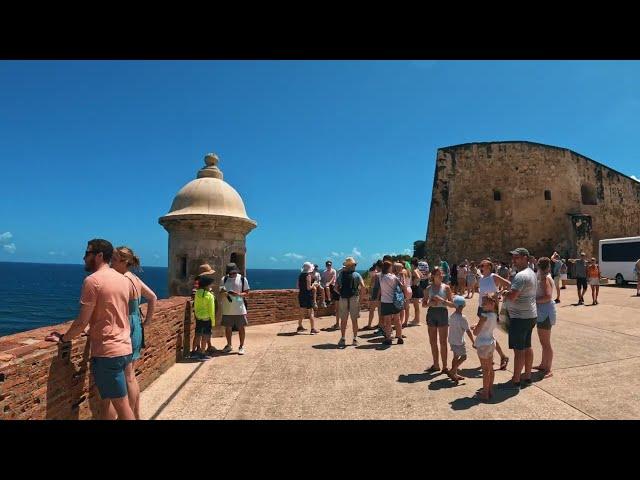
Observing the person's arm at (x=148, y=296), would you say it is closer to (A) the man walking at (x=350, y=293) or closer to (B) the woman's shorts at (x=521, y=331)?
(A) the man walking at (x=350, y=293)

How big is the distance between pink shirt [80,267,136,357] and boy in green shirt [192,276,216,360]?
345 centimetres

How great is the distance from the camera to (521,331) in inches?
191

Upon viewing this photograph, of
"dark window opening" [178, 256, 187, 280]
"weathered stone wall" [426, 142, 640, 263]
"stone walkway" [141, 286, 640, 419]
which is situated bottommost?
"stone walkway" [141, 286, 640, 419]

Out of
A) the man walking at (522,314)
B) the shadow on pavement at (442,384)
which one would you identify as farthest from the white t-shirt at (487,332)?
the shadow on pavement at (442,384)

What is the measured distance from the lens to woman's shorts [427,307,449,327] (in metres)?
5.44

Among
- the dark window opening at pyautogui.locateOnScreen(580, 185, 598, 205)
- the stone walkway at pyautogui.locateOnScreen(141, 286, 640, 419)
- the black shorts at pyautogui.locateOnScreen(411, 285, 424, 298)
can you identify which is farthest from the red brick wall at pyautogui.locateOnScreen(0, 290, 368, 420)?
the dark window opening at pyautogui.locateOnScreen(580, 185, 598, 205)

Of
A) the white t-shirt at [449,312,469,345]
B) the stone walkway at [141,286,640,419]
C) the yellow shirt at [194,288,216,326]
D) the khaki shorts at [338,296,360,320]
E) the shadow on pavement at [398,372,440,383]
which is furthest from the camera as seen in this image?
the khaki shorts at [338,296,360,320]

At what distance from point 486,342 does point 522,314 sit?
71cm

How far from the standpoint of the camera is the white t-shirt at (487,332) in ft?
14.9

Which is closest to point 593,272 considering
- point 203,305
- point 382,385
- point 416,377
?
point 416,377

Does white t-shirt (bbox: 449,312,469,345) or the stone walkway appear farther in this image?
white t-shirt (bbox: 449,312,469,345)

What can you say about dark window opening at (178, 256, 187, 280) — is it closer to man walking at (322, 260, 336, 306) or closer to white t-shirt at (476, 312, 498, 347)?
man walking at (322, 260, 336, 306)

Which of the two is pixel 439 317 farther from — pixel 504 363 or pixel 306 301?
pixel 306 301
